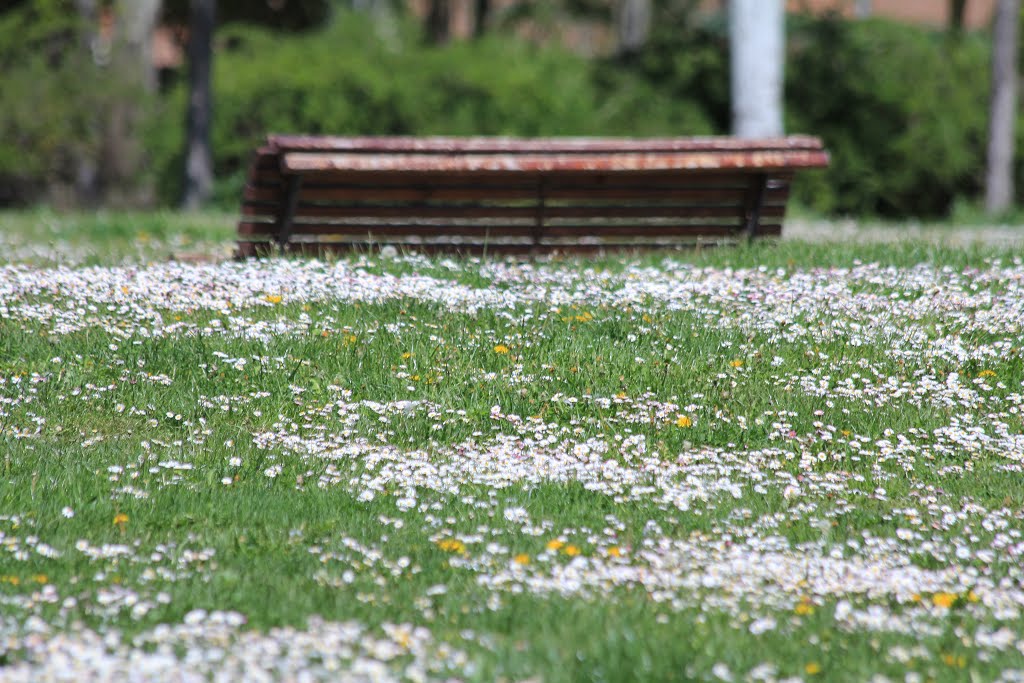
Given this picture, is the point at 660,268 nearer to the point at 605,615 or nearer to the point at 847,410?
the point at 847,410

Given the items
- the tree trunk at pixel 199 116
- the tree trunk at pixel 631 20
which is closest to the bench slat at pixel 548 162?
the tree trunk at pixel 199 116

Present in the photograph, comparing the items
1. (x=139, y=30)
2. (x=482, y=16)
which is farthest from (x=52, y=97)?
(x=482, y=16)

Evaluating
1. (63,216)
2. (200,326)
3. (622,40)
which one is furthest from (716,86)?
(200,326)

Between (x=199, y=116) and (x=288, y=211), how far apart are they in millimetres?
9610

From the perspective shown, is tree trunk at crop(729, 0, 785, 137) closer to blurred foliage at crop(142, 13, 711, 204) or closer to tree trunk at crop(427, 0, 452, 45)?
blurred foliage at crop(142, 13, 711, 204)

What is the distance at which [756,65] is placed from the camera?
53.7ft

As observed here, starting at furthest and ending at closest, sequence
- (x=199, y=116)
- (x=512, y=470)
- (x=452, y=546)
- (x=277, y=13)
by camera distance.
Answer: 1. (x=277, y=13)
2. (x=199, y=116)
3. (x=512, y=470)
4. (x=452, y=546)

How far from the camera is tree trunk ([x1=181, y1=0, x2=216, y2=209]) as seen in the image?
18062mm

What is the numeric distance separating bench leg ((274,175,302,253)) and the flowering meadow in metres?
0.52

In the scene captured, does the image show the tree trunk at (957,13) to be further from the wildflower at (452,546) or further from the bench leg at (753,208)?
the wildflower at (452,546)

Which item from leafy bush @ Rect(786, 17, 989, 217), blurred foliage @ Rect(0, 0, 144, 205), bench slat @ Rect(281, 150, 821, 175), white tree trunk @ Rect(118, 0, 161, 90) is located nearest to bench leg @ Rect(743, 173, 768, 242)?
bench slat @ Rect(281, 150, 821, 175)

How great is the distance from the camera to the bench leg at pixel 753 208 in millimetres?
10219

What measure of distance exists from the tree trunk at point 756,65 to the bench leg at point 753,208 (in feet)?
21.0

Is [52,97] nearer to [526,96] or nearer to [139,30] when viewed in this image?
[139,30]
